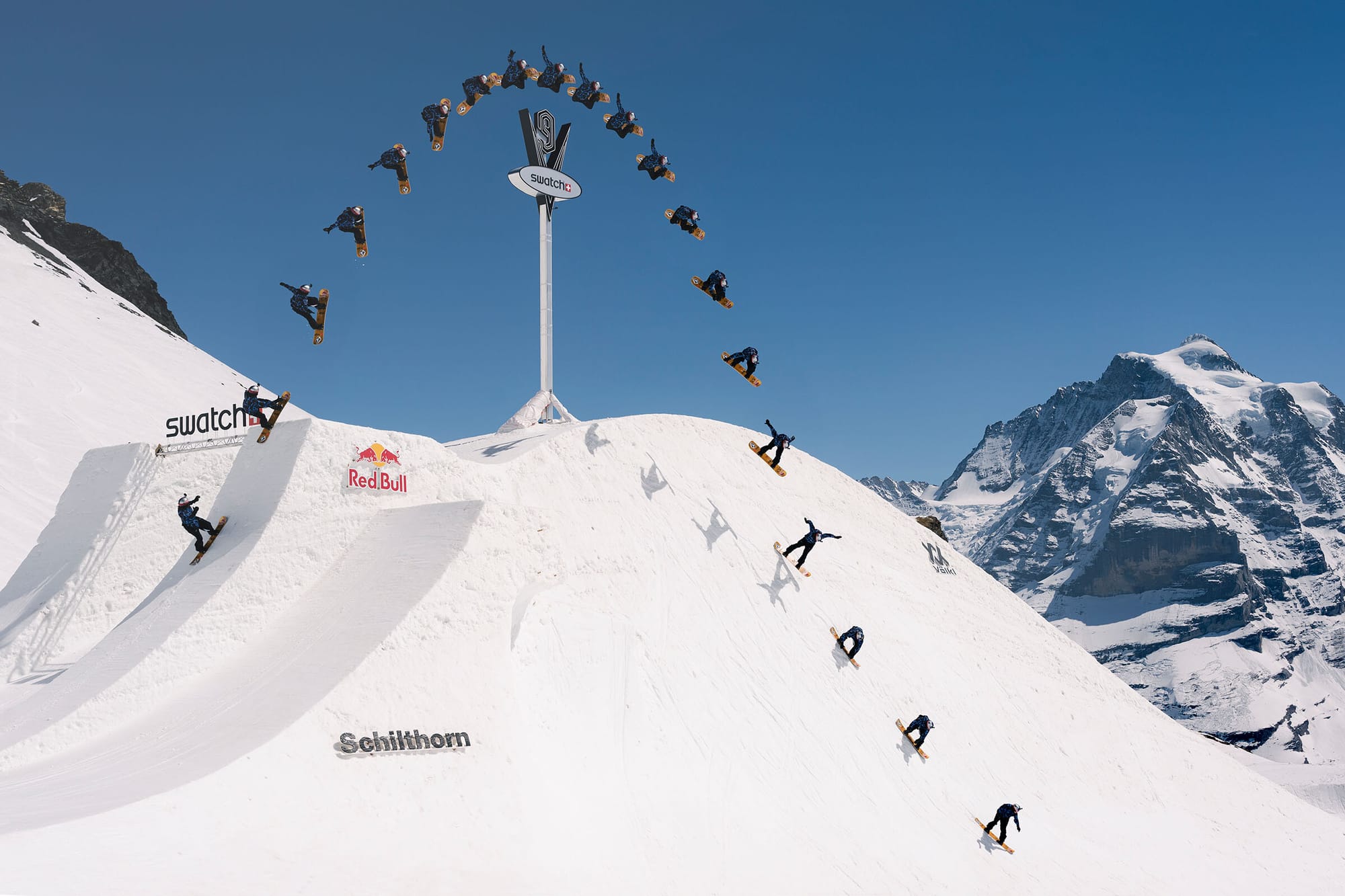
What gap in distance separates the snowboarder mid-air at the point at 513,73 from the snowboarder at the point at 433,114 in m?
2.54

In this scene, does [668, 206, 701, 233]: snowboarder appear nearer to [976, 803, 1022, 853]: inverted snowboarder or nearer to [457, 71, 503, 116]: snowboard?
[457, 71, 503, 116]: snowboard

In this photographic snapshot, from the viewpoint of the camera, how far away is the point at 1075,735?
109ft

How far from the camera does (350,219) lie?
93.8ft

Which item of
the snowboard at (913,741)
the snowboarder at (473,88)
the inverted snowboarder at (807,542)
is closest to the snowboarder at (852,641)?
the snowboard at (913,741)

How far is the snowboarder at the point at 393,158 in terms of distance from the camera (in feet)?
96.0

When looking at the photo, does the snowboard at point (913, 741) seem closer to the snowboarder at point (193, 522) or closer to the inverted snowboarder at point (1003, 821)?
the inverted snowboarder at point (1003, 821)

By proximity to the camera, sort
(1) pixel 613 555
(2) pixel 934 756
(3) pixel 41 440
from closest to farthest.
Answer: (1) pixel 613 555, (2) pixel 934 756, (3) pixel 41 440

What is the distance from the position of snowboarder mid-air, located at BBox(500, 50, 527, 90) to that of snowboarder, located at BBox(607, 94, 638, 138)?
10.6 feet

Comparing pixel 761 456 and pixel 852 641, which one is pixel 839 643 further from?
pixel 761 456

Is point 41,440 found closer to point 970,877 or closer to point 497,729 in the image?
point 497,729

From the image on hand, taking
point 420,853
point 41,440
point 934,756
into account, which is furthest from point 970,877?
point 41,440

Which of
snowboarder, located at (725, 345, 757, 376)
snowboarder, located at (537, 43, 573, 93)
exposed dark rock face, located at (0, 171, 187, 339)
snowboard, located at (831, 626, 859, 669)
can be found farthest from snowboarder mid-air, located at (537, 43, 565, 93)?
exposed dark rock face, located at (0, 171, 187, 339)

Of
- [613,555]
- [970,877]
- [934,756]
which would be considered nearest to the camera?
[970,877]

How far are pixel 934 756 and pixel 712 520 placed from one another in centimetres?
940
